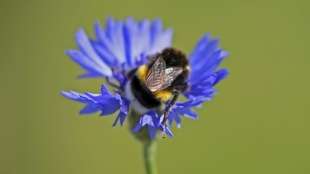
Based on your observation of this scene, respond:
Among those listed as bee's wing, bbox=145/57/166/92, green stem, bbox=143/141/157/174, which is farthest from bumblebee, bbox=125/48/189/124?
green stem, bbox=143/141/157/174

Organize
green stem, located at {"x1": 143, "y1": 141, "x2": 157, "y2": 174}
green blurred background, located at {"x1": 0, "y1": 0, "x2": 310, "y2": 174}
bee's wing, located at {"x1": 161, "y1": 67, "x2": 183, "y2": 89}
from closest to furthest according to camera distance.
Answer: green stem, located at {"x1": 143, "y1": 141, "x2": 157, "y2": 174}
bee's wing, located at {"x1": 161, "y1": 67, "x2": 183, "y2": 89}
green blurred background, located at {"x1": 0, "y1": 0, "x2": 310, "y2": 174}

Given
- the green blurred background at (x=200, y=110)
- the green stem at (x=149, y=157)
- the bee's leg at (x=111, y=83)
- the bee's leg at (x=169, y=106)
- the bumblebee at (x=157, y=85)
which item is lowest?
the green stem at (x=149, y=157)

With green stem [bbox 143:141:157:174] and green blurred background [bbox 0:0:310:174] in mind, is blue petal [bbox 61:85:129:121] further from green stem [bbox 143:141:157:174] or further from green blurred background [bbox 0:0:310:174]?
green blurred background [bbox 0:0:310:174]

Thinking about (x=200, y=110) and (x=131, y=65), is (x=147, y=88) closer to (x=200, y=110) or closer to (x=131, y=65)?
(x=131, y=65)

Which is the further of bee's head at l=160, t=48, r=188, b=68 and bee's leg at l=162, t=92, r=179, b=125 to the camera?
bee's head at l=160, t=48, r=188, b=68

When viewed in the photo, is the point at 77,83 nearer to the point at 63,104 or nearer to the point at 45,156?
the point at 63,104

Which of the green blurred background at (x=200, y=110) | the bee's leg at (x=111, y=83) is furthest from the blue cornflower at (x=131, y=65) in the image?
the green blurred background at (x=200, y=110)

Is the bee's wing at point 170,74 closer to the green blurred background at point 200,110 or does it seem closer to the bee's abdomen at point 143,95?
the bee's abdomen at point 143,95
